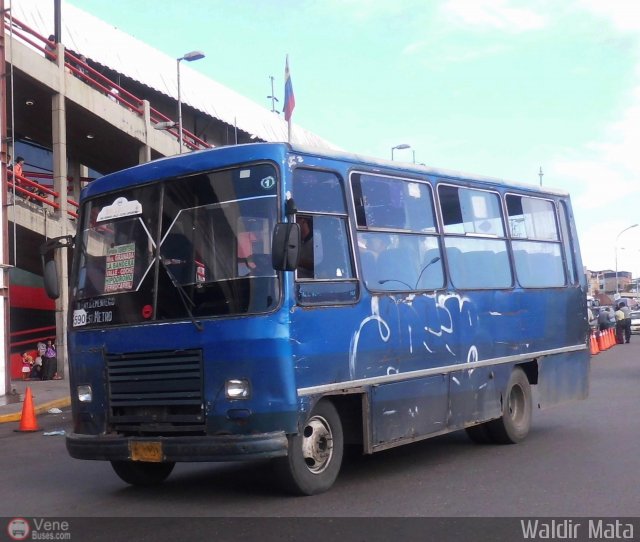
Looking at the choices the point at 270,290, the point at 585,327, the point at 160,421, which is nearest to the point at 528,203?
the point at 585,327

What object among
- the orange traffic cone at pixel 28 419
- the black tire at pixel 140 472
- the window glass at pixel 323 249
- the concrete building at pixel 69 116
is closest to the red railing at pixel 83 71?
the concrete building at pixel 69 116

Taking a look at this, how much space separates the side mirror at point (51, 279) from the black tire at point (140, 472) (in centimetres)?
179

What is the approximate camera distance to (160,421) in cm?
764

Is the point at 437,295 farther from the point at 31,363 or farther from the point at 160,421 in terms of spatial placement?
the point at 31,363

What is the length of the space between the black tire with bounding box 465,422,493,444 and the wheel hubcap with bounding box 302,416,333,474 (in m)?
3.30

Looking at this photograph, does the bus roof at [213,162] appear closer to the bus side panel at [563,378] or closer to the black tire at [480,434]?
the black tire at [480,434]

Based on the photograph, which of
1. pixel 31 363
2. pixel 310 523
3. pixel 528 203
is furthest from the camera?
pixel 31 363

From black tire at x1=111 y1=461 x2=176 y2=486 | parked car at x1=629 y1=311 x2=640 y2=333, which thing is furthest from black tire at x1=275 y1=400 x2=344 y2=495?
parked car at x1=629 y1=311 x2=640 y2=333

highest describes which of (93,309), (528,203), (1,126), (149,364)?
(1,126)

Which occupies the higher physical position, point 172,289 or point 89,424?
point 172,289

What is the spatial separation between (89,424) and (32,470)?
2.42 metres

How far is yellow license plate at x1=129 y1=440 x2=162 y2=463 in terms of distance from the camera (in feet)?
24.4

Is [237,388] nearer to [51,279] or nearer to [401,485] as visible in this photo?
[401,485]

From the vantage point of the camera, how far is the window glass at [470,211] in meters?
9.92
